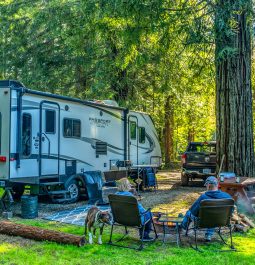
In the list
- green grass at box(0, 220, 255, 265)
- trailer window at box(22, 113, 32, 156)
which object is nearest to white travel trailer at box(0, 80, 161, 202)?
trailer window at box(22, 113, 32, 156)

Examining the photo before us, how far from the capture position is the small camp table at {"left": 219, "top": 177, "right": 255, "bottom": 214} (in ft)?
28.2

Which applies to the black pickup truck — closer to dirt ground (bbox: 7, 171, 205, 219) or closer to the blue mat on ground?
dirt ground (bbox: 7, 171, 205, 219)

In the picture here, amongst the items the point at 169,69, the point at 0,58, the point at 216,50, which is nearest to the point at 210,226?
the point at 216,50

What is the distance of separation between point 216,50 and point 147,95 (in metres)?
9.90

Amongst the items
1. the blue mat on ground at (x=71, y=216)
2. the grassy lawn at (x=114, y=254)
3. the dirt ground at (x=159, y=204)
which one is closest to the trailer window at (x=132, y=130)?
the dirt ground at (x=159, y=204)

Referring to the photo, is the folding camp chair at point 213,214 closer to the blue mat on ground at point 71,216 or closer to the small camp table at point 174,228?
the small camp table at point 174,228

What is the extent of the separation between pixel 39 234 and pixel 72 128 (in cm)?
481

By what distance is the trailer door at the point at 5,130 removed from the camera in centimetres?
873

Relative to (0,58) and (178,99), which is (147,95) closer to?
(178,99)

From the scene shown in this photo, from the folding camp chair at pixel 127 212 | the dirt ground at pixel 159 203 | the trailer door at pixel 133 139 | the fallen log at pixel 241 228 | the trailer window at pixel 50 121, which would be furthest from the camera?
the trailer door at pixel 133 139

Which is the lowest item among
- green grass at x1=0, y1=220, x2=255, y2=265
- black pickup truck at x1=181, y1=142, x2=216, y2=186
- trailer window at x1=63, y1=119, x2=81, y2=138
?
green grass at x1=0, y1=220, x2=255, y2=265

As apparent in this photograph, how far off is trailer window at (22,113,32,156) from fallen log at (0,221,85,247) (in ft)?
8.61

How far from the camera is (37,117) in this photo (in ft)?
31.6

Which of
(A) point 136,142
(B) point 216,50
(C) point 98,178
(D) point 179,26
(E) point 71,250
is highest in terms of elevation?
(D) point 179,26
